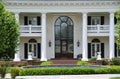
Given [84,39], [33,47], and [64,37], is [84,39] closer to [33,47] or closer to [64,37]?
[64,37]

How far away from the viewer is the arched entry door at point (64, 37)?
1948 inches

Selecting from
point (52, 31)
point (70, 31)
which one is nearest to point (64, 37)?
point (70, 31)

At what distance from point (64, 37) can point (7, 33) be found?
1867cm

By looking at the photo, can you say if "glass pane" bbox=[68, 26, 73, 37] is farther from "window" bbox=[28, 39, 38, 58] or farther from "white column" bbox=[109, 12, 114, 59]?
"white column" bbox=[109, 12, 114, 59]

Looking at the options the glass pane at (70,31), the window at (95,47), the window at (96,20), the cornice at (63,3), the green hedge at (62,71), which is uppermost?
the cornice at (63,3)

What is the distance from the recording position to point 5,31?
1223 inches

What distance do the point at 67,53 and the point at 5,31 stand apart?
63.6 ft

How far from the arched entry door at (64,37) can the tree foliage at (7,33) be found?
635 inches

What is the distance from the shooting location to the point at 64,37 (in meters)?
49.7

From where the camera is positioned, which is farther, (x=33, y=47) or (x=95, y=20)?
(x=95, y=20)

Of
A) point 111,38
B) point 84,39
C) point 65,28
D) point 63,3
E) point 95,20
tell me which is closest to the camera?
point 63,3

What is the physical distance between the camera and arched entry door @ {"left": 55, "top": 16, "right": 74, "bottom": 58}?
49.5 meters

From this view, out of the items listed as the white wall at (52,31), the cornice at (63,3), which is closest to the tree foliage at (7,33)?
the cornice at (63,3)

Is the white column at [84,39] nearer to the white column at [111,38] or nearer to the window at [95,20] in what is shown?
the window at [95,20]
